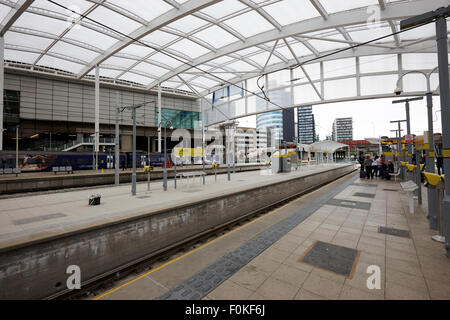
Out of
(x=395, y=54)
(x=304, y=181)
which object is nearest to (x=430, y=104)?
(x=304, y=181)

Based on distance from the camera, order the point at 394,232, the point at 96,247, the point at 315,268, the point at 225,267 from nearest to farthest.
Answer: the point at 315,268, the point at 225,267, the point at 96,247, the point at 394,232

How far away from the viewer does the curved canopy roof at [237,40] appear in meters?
13.6

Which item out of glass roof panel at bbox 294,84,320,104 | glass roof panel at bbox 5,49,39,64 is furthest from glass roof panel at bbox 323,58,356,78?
glass roof panel at bbox 5,49,39,64

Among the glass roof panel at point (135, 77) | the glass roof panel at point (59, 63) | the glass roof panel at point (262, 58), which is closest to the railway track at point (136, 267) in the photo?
the glass roof panel at point (262, 58)

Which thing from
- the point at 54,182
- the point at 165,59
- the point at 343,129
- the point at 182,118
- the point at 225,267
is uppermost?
the point at 343,129

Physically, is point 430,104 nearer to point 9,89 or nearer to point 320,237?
point 320,237

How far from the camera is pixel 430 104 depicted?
533cm

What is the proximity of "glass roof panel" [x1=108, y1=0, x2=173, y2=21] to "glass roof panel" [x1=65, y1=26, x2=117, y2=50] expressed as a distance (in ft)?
17.9

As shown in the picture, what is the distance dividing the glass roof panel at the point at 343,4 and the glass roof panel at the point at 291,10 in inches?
36.0

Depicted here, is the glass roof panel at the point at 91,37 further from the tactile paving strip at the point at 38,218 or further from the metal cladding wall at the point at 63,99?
the tactile paving strip at the point at 38,218

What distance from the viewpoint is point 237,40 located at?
18562 mm

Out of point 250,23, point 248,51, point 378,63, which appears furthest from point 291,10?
point 378,63

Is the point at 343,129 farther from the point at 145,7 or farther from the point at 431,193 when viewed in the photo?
the point at 431,193

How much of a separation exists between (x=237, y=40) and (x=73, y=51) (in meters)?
18.0
